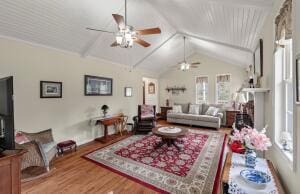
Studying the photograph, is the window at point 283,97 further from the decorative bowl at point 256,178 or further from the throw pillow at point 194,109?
the throw pillow at point 194,109

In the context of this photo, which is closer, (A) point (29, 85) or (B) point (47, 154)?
(B) point (47, 154)

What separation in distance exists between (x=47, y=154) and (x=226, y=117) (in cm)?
607

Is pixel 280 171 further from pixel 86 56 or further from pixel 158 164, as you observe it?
pixel 86 56

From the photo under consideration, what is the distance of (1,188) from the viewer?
4.60ft

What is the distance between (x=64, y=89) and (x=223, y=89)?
626cm

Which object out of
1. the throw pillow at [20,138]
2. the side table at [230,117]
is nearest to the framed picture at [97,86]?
the throw pillow at [20,138]

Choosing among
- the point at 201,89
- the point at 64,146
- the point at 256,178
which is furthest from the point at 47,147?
the point at 201,89

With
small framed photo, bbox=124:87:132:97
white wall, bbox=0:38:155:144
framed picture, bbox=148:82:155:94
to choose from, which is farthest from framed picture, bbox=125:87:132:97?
framed picture, bbox=148:82:155:94

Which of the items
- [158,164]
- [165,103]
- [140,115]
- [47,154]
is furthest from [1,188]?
[165,103]

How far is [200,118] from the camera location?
601 cm

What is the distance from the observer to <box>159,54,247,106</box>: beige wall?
259 inches

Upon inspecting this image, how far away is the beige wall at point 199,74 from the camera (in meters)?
6.58

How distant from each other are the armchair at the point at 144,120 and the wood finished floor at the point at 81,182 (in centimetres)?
230

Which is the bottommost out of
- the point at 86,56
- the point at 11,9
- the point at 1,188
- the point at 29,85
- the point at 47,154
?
the point at 47,154
